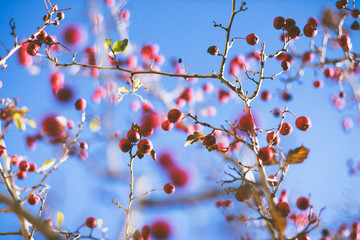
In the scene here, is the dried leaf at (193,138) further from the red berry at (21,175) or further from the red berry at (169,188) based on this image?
the red berry at (21,175)

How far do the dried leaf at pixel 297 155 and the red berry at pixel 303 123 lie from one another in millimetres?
668

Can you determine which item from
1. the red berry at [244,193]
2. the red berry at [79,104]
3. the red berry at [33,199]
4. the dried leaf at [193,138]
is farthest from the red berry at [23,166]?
the red berry at [244,193]

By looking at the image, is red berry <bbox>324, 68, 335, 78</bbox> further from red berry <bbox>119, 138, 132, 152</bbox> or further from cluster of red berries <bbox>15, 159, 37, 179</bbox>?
cluster of red berries <bbox>15, 159, 37, 179</bbox>

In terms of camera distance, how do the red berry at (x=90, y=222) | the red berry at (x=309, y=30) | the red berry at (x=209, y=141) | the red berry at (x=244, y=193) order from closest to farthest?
the red berry at (x=244, y=193) → the red berry at (x=209, y=141) → the red berry at (x=309, y=30) → the red berry at (x=90, y=222)

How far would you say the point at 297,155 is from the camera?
1.83 metres

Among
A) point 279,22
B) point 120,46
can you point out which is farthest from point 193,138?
point 279,22

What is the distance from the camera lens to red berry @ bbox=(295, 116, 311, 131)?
2.35m

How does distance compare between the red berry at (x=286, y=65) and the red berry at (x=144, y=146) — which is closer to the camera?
the red berry at (x=144, y=146)

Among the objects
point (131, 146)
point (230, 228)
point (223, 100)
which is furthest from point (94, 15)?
point (230, 228)

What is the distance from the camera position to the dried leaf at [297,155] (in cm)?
180

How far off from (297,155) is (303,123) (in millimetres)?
690

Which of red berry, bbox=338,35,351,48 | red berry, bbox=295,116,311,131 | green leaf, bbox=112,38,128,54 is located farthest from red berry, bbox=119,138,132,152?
red berry, bbox=338,35,351,48

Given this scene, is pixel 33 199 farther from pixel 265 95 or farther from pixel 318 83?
pixel 318 83

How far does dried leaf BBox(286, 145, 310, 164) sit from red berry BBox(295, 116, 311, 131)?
0.67 m
